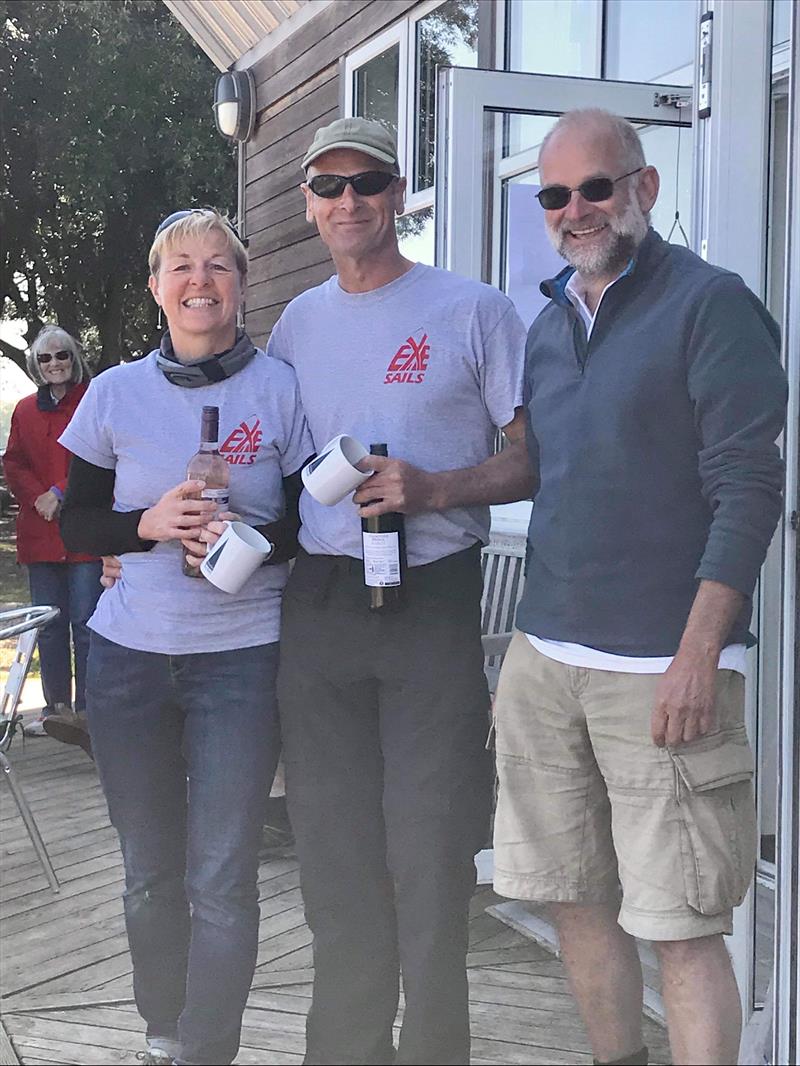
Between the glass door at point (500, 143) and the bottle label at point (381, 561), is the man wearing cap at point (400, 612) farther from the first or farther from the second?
the glass door at point (500, 143)

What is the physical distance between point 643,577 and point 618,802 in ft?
1.19

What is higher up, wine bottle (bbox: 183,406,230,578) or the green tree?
the green tree

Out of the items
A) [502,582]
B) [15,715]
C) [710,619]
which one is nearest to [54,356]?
[15,715]

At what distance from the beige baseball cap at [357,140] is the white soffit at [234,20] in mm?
5096

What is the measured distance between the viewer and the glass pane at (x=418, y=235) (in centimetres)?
548

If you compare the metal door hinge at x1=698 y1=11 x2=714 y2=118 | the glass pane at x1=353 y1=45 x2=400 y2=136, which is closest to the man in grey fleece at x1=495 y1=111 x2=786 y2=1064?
the metal door hinge at x1=698 y1=11 x2=714 y2=118

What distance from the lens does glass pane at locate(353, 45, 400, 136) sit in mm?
5957

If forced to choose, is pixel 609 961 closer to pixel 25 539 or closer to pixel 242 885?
pixel 242 885

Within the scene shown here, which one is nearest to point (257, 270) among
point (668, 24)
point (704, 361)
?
point (668, 24)

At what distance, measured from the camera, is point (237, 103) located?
755 centimetres

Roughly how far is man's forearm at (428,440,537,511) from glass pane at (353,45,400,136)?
424cm

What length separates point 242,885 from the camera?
2.25 meters

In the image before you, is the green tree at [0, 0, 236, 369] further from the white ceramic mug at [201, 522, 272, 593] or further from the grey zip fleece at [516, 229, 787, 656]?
the grey zip fleece at [516, 229, 787, 656]

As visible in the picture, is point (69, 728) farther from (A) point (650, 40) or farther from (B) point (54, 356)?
(A) point (650, 40)
